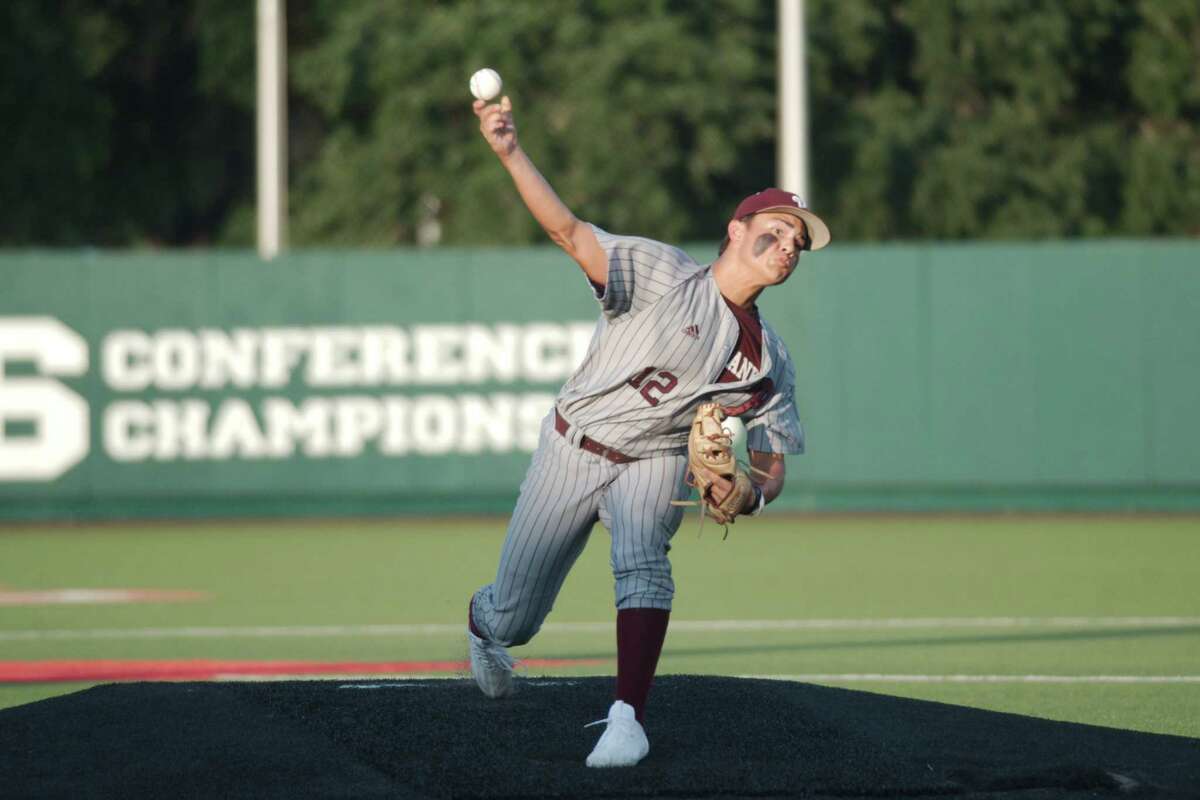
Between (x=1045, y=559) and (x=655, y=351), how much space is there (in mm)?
8751

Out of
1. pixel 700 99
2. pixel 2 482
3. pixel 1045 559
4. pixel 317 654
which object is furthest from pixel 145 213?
pixel 317 654

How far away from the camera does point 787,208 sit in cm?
631

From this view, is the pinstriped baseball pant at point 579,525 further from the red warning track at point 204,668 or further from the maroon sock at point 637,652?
the red warning track at point 204,668

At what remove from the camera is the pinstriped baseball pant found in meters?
6.27

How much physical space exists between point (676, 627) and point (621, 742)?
479 cm

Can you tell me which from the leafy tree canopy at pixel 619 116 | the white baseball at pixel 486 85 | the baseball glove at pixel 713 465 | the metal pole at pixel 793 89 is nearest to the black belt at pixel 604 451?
the baseball glove at pixel 713 465

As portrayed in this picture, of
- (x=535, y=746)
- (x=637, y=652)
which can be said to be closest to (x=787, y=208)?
(x=637, y=652)

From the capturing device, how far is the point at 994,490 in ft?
58.9

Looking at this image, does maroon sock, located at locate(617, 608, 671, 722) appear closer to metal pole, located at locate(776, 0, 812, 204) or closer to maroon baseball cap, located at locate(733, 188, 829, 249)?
maroon baseball cap, located at locate(733, 188, 829, 249)

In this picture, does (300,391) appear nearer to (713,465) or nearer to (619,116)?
(619,116)

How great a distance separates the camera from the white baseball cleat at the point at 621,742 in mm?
5926

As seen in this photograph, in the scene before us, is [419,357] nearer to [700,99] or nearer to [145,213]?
[700,99]

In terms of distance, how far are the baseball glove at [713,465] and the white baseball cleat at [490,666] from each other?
103 cm

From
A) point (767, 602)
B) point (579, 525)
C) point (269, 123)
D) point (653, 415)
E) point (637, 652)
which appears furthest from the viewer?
point (269, 123)
